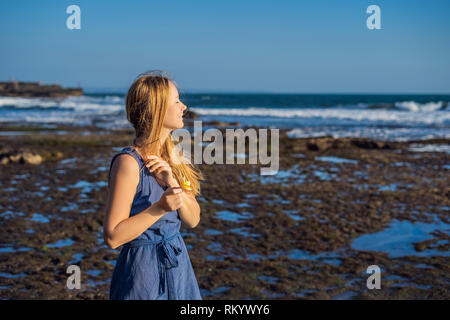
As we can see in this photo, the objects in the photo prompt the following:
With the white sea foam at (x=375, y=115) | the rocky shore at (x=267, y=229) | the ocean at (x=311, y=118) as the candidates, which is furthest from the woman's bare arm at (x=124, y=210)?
the white sea foam at (x=375, y=115)

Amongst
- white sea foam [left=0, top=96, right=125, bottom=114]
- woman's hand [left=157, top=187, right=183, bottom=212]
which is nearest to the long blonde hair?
woman's hand [left=157, top=187, right=183, bottom=212]

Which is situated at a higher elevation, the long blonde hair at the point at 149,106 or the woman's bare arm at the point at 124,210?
the long blonde hair at the point at 149,106

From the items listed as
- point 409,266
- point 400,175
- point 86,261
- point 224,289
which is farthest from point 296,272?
point 400,175

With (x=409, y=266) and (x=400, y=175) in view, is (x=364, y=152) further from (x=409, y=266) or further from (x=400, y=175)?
(x=409, y=266)

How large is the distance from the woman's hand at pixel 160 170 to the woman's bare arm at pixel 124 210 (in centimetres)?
7

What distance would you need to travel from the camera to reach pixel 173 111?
7.22 feet

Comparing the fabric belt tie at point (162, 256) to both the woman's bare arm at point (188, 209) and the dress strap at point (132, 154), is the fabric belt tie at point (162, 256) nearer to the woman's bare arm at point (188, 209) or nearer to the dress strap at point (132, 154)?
the woman's bare arm at point (188, 209)

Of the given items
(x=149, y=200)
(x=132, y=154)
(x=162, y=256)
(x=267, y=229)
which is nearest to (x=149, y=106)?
(x=132, y=154)

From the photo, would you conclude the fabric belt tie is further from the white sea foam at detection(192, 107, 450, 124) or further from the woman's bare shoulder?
the white sea foam at detection(192, 107, 450, 124)

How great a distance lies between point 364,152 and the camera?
1655 centimetres

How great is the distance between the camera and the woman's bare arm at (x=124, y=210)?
2.01m

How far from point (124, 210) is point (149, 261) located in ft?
1.04

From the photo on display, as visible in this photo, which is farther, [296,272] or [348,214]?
[348,214]

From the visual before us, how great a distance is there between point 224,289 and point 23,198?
6118 mm
